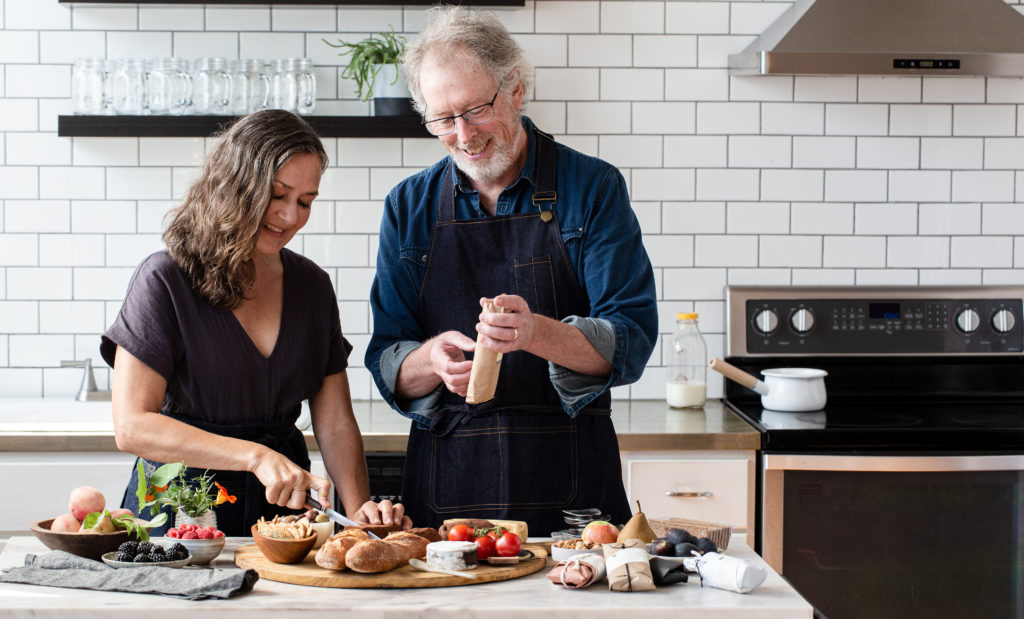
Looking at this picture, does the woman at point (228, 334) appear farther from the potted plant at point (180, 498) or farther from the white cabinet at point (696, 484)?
the white cabinet at point (696, 484)

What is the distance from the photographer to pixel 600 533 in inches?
71.1

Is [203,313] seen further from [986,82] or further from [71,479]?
[986,82]

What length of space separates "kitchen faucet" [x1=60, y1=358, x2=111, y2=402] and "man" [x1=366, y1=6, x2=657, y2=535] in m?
1.58

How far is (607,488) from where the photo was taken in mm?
2279

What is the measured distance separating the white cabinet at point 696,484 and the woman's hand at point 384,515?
3.57 ft

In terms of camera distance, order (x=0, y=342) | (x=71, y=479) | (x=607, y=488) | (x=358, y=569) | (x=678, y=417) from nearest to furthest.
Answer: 1. (x=358, y=569)
2. (x=607, y=488)
3. (x=71, y=479)
4. (x=678, y=417)
5. (x=0, y=342)

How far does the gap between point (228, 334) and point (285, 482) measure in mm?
401

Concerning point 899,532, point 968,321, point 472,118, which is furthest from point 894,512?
point 472,118

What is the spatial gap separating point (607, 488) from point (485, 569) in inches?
25.4

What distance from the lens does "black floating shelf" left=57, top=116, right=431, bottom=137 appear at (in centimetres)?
321

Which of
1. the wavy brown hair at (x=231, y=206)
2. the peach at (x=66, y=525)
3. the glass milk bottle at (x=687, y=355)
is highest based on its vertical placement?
the wavy brown hair at (x=231, y=206)

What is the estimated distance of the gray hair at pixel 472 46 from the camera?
2.09m

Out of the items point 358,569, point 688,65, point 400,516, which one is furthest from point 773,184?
point 358,569

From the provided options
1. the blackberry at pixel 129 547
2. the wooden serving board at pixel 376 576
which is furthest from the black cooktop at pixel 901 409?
the blackberry at pixel 129 547
